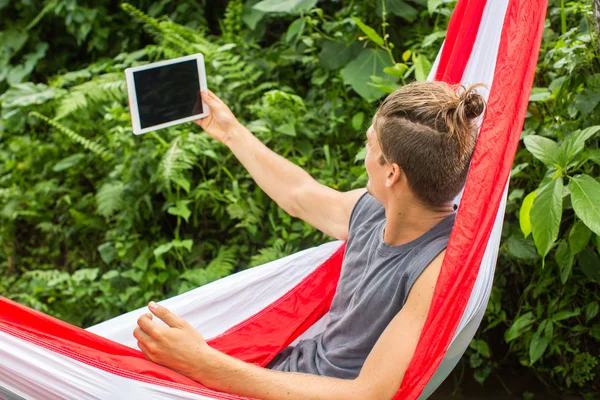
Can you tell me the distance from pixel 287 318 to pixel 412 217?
52 cm

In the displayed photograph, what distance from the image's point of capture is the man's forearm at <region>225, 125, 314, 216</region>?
1.93 m

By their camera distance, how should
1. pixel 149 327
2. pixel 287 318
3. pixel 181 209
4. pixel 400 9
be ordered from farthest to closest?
1. pixel 400 9
2. pixel 181 209
3. pixel 287 318
4. pixel 149 327

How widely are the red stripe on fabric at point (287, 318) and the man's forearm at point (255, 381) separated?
38 cm

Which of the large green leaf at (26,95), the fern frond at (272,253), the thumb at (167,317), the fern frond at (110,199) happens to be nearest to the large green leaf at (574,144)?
the thumb at (167,317)

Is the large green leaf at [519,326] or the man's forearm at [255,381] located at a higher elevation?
the man's forearm at [255,381]

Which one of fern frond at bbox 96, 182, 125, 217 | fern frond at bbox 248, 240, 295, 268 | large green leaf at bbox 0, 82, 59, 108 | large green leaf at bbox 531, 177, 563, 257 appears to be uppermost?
large green leaf at bbox 531, 177, 563, 257

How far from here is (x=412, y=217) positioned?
147 centimetres

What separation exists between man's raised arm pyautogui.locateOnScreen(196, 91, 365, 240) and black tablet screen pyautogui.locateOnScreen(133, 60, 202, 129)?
0.17ft

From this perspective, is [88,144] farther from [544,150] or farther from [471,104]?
[471,104]

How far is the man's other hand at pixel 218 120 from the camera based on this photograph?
1.95 m

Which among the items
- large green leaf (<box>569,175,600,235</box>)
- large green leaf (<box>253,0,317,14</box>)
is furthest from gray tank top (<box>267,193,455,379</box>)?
large green leaf (<box>253,0,317,14</box>)

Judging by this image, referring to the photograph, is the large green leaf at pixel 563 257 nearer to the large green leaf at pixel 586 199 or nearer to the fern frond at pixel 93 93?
the large green leaf at pixel 586 199

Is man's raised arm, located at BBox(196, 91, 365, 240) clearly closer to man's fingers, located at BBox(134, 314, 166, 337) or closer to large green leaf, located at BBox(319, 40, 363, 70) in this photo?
man's fingers, located at BBox(134, 314, 166, 337)

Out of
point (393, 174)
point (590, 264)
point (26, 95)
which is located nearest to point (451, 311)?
point (393, 174)
